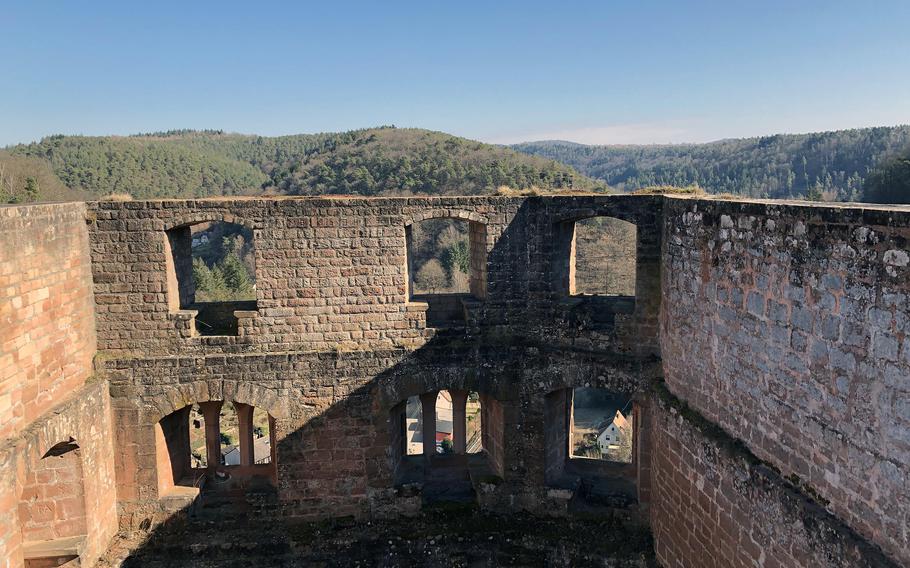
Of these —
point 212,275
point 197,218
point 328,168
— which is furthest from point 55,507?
point 328,168

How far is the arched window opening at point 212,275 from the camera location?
30.9ft

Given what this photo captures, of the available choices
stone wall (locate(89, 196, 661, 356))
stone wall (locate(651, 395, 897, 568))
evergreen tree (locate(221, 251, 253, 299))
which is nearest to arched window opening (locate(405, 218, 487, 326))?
evergreen tree (locate(221, 251, 253, 299))

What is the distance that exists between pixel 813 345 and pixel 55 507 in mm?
8348

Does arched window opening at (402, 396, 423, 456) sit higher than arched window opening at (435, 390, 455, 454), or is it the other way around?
arched window opening at (435, 390, 455, 454)

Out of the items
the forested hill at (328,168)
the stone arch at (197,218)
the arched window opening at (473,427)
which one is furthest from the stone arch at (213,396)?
the forested hill at (328,168)

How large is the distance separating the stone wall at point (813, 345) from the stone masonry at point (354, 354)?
0.44 ft

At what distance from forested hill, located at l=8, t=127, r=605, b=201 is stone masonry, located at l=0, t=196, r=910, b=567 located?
21.6 metres

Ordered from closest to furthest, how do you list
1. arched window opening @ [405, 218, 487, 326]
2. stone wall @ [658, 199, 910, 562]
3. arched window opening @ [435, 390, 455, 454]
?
stone wall @ [658, 199, 910, 562] → arched window opening @ [435, 390, 455, 454] → arched window opening @ [405, 218, 487, 326]

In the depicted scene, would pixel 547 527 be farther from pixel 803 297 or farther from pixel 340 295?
pixel 803 297

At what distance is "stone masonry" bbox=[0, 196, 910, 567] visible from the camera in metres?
7.62

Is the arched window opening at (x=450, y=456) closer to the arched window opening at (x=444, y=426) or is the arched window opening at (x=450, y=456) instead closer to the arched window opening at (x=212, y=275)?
the arched window opening at (x=212, y=275)

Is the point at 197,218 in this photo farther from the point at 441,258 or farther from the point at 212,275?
the point at 441,258

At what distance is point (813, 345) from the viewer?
18.1ft

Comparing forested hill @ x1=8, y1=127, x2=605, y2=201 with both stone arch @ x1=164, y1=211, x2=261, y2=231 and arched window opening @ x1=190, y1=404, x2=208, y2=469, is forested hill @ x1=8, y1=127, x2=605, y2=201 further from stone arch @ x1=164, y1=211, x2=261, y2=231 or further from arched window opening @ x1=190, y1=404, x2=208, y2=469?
stone arch @ x1=164, y1=211, x2=261, y2=231
